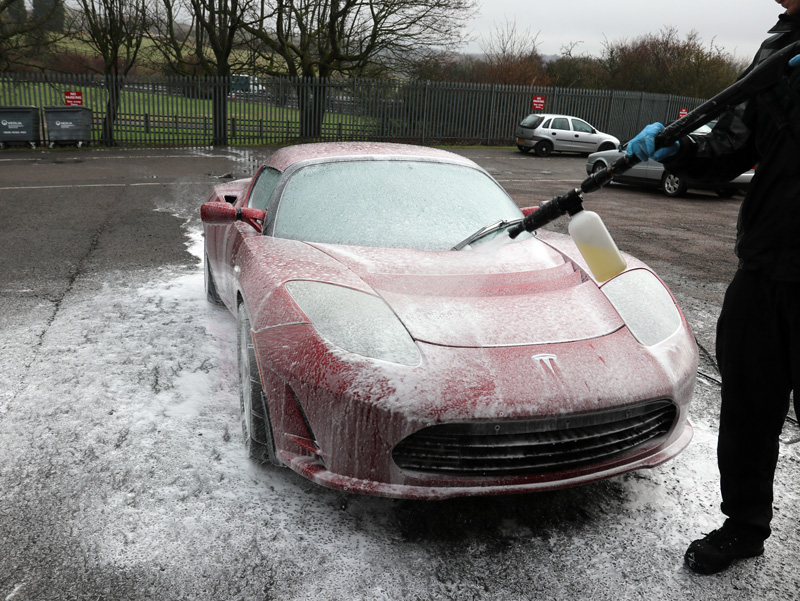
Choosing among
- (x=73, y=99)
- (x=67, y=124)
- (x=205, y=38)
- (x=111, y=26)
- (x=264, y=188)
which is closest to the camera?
(x=264, y=188)

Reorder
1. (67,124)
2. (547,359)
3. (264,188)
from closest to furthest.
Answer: (547,359), (264,188), (67,124)

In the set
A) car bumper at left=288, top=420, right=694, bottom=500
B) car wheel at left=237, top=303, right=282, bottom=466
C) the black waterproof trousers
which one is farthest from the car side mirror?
the black waterproof trousers

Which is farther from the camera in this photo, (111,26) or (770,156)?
(111,26)

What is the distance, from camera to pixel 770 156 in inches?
82.5

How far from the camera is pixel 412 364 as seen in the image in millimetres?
2225

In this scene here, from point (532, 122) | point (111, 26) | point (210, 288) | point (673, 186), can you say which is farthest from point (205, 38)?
point (210, 288)

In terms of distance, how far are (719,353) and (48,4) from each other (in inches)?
978

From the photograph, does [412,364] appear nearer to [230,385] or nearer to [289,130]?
[230,385]

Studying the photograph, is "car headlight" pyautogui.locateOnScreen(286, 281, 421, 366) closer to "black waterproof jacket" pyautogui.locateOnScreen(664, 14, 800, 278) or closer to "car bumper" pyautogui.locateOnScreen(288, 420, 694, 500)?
"car bumper" pyautogui.locateOnScreen(288, 420, 694, 500)

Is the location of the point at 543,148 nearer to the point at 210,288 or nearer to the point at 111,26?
the point at 111,26

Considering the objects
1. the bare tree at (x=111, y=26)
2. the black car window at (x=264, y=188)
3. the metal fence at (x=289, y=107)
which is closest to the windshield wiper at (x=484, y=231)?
the black car window at (x=264, y=188)

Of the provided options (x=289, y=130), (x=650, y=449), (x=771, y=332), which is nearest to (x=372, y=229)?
(x=650, y=449)

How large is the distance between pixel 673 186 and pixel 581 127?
10.2 meters

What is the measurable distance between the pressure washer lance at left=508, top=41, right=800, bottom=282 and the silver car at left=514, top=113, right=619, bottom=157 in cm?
1957
